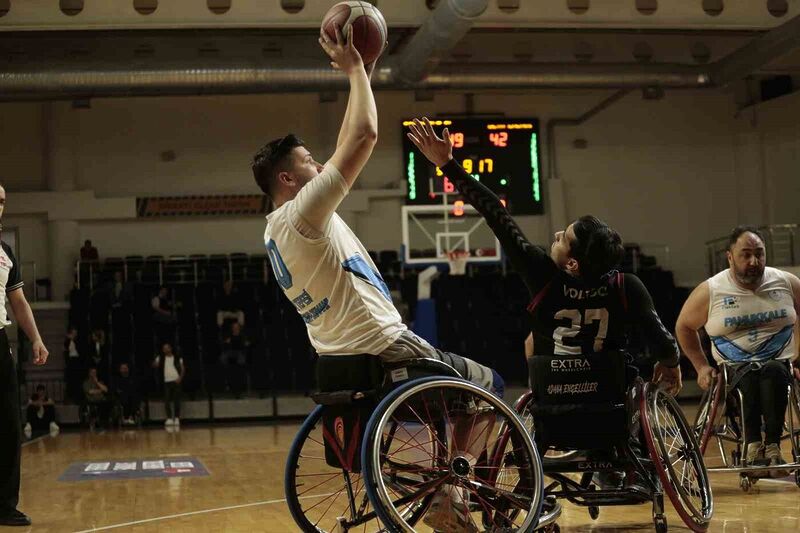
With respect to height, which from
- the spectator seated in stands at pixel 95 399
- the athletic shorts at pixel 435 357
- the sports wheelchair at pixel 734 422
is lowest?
the spectator seated in stands at pixel 95 399

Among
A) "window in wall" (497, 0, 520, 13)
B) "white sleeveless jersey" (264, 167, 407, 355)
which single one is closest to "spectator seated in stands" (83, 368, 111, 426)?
"window in wall" (497, 0, 520, 13)

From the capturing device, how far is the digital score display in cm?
1666

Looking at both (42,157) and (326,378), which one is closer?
(326,378)

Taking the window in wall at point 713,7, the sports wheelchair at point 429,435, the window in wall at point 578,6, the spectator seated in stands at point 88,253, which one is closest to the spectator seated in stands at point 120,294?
the spectator seated in stands at point 88,253

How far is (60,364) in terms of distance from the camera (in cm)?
1753

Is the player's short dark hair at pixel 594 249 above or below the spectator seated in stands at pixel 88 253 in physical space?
below

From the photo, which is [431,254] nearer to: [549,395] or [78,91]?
[78,91]

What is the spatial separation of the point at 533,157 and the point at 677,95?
4254 millimetres

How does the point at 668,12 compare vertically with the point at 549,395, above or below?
above

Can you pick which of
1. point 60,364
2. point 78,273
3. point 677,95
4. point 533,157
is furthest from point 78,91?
point 677,95

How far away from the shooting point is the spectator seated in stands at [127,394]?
617 inches

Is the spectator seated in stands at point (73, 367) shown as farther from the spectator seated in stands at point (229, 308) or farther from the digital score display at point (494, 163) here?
the digital score display at point (494, 163)

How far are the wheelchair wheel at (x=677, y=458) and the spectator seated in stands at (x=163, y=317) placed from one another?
1297cm

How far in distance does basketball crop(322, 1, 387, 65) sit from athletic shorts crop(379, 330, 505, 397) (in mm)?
959
